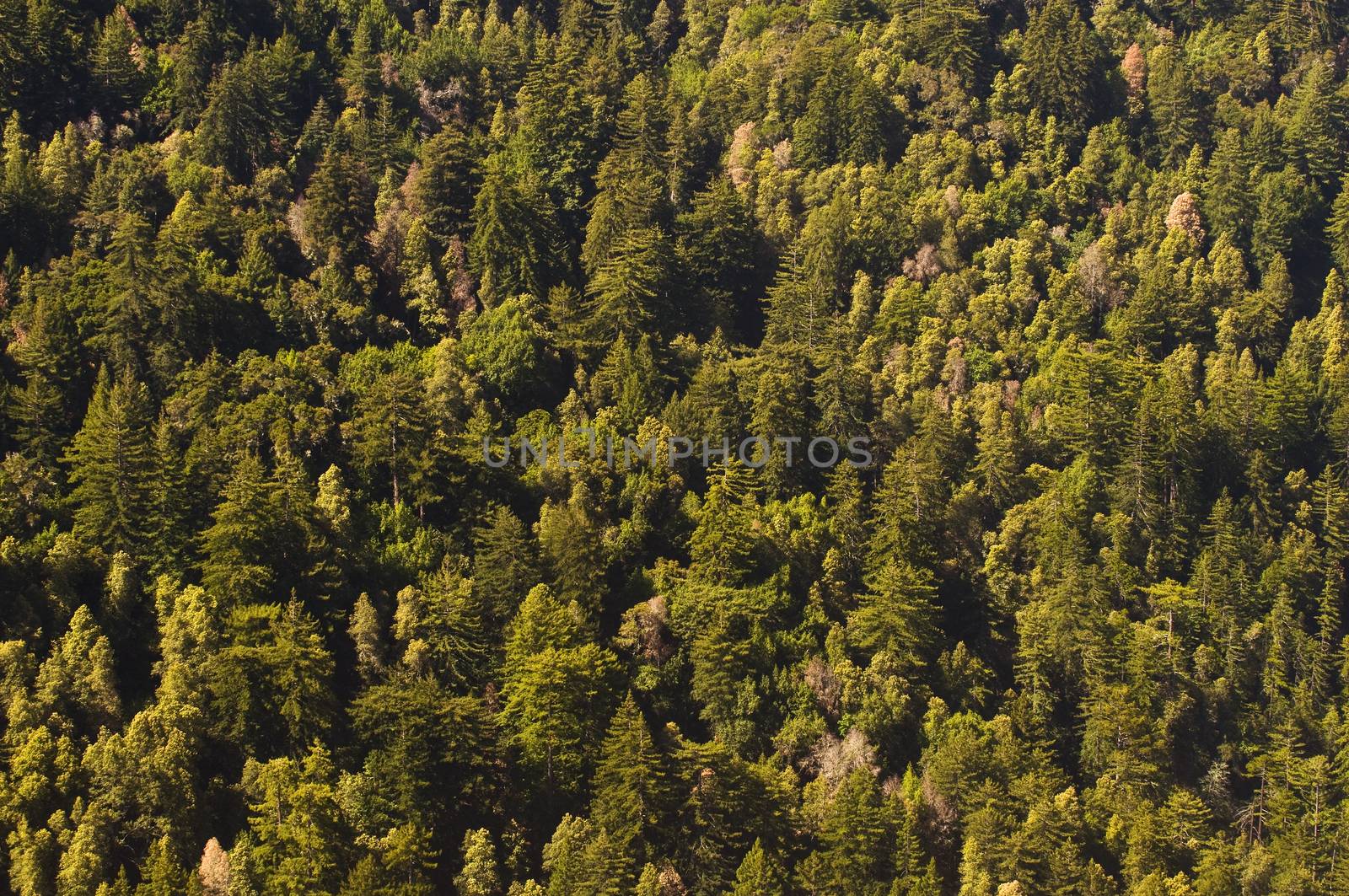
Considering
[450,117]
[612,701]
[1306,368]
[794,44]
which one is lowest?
[612,701]

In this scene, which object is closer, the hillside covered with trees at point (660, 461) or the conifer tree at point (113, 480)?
the hillside covered with trees at point (660, 461)

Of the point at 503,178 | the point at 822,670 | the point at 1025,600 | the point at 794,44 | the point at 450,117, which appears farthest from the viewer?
the point at 794,44

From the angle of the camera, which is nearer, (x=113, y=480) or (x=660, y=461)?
(x=113, y=480)

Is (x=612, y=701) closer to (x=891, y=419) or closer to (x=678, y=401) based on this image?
(x=678, y=401)

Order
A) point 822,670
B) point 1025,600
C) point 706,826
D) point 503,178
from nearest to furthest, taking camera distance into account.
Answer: point 706,826, point 822,670, point 1025,600, point 503,178

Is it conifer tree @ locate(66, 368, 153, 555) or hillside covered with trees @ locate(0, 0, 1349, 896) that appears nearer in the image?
hillside covered with trees @ locate(0, 0, 1349, 896)

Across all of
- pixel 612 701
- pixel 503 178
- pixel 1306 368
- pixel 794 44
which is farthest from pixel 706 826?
pixel 794 44

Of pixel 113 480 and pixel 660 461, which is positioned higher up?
pixel 660 461

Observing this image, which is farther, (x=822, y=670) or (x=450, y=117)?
(x=450, y=117)
